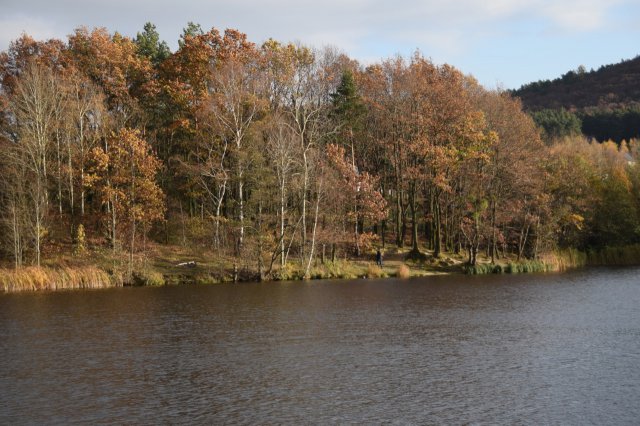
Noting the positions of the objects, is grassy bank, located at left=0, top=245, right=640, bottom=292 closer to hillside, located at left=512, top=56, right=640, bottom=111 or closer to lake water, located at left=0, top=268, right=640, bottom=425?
lake water, located at left=0, top=268, right=640, bottom=425

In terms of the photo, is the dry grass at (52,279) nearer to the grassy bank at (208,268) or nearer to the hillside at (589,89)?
the grassy bank at (208,268)

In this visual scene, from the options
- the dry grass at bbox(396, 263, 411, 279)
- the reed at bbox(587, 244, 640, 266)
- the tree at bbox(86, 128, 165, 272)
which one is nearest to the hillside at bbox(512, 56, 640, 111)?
the reed at bbox(587, 244, 640, 266)

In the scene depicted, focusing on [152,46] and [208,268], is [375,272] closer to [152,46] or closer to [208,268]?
[208,268]

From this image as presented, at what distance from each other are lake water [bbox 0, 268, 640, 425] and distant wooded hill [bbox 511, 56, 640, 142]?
10057 cm

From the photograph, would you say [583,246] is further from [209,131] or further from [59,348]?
[59,348]

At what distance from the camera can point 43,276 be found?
45.6 m

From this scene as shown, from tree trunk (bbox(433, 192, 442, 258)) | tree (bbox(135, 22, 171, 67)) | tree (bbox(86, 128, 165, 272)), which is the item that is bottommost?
tree trunk (bbox(433, 192, 442, 258))

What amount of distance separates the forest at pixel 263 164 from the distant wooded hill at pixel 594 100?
214 ft

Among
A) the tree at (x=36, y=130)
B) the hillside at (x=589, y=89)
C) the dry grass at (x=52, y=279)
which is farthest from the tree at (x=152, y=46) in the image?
the hillside at (x=589, y=89)

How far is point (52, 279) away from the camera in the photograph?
45.9m

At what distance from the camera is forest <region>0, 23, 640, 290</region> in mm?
52469

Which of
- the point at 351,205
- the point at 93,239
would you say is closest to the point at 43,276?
the point at 93,239

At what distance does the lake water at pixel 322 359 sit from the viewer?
17625 millimetres

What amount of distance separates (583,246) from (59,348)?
198 ft
